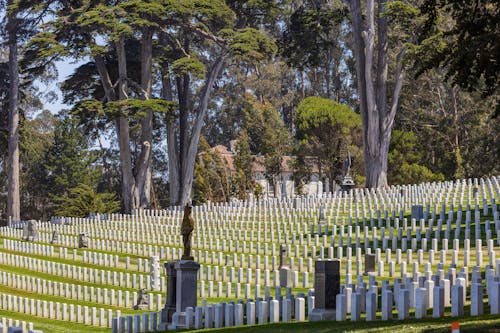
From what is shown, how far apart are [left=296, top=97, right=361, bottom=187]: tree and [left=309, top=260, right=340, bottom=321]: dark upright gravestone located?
5076cm

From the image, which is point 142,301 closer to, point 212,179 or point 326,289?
point 326,289

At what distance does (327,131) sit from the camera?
69.6 meters

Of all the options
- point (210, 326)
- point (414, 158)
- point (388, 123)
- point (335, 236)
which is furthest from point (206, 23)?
point (210, 326)

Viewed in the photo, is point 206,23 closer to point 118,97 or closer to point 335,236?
point 118,97

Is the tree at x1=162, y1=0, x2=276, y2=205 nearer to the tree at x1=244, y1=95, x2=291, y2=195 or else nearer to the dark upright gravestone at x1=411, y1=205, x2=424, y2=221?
the tree at x1=244, y1=95, x2=291, y2=195

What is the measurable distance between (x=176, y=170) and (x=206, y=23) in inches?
407

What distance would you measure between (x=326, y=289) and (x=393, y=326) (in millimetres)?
2751

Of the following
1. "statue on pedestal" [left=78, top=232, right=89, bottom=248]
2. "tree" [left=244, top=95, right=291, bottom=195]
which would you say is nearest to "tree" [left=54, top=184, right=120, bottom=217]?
"statue on pedestal" [left=78, top=232, right=89, bottom=248]

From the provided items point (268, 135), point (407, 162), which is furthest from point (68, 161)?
point (407, 162)

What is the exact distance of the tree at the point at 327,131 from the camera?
226 ft

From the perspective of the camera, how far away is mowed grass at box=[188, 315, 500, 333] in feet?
46.8

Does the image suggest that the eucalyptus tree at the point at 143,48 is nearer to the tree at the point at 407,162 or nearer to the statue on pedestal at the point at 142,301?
the tree at the point at 407,162

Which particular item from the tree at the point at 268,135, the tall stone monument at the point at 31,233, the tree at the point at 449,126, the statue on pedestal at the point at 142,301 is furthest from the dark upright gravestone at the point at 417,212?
the tree at the point at 268,135

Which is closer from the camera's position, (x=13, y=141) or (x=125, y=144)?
(x=125, y=144)
